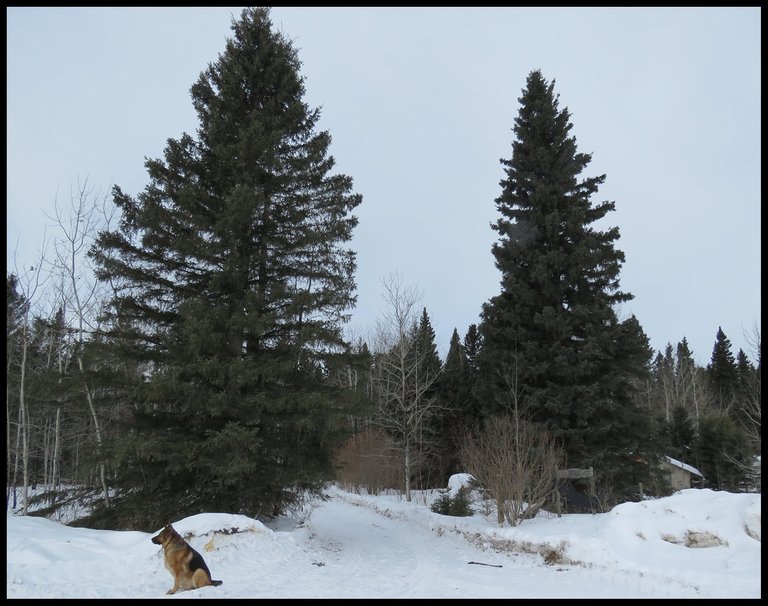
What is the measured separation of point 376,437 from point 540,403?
1484 centimetres

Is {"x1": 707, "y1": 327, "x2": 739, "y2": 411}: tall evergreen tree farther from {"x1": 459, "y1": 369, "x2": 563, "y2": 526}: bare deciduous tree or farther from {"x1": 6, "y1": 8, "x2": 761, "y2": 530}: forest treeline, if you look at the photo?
{"x1": 459, "y1": 369, "x2": 563, "y2": 526}: bare deciduous tree

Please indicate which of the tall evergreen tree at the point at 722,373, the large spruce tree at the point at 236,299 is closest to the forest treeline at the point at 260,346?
the large spruce tree at the point at 236,299

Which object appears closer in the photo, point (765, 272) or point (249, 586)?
point (765, 272)

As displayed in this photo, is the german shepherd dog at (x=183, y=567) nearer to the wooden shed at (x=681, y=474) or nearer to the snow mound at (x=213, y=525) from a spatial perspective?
the snow mound at (x=213, y=525)

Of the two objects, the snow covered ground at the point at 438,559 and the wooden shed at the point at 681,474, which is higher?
the snow covered ground at the point at 438,559

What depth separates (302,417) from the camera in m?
12.7

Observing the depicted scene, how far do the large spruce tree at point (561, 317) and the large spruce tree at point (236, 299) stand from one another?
1039 cm

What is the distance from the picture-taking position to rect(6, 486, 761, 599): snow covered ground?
25.6ft

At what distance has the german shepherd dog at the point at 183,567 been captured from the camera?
735cm

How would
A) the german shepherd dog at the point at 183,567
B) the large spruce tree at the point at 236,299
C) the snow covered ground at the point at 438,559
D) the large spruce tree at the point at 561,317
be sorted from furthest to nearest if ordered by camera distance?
the large spruce tree at the point at 561,317 < the large spruce tree at the point at 236,299 < the snow covered ground at the point at 438,559 < the german shepherd dog at the point at 183,567

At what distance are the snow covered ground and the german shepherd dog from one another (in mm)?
166

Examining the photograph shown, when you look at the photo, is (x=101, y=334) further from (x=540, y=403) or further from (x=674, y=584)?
(x=540, y=403)

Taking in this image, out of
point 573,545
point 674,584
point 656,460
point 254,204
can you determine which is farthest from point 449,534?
point 254,204

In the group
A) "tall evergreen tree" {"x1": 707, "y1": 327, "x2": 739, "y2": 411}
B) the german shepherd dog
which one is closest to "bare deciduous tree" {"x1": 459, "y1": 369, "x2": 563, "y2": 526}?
the german shepherd dog
